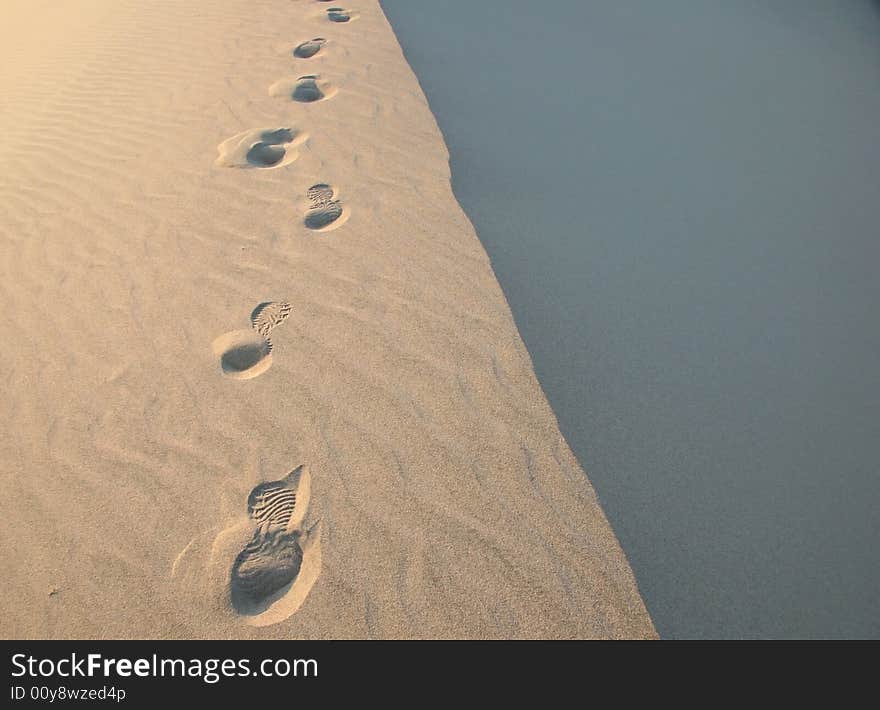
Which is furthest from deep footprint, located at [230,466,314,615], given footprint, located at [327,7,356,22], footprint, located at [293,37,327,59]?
footprint, located at [327,7,356,22]

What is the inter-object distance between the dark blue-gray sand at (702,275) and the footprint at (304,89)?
0.77m

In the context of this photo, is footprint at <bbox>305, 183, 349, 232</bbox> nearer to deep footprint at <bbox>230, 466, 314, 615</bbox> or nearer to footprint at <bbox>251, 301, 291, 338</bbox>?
footprint at <bbox>251, 301, 291, 338</bbox>

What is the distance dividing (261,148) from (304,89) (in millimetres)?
919

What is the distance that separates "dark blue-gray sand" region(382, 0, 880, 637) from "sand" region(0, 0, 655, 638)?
8.5 inches

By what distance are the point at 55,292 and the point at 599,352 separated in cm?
264

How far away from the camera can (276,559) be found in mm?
1749

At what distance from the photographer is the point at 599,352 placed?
2.32 metres

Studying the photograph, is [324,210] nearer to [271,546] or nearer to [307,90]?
[307,90]

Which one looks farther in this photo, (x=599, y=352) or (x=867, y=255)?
(x=867, y=255)

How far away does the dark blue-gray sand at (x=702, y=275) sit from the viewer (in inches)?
70.3

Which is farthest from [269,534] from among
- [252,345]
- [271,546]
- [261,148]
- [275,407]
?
[261,148]

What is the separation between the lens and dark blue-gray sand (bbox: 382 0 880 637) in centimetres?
179
